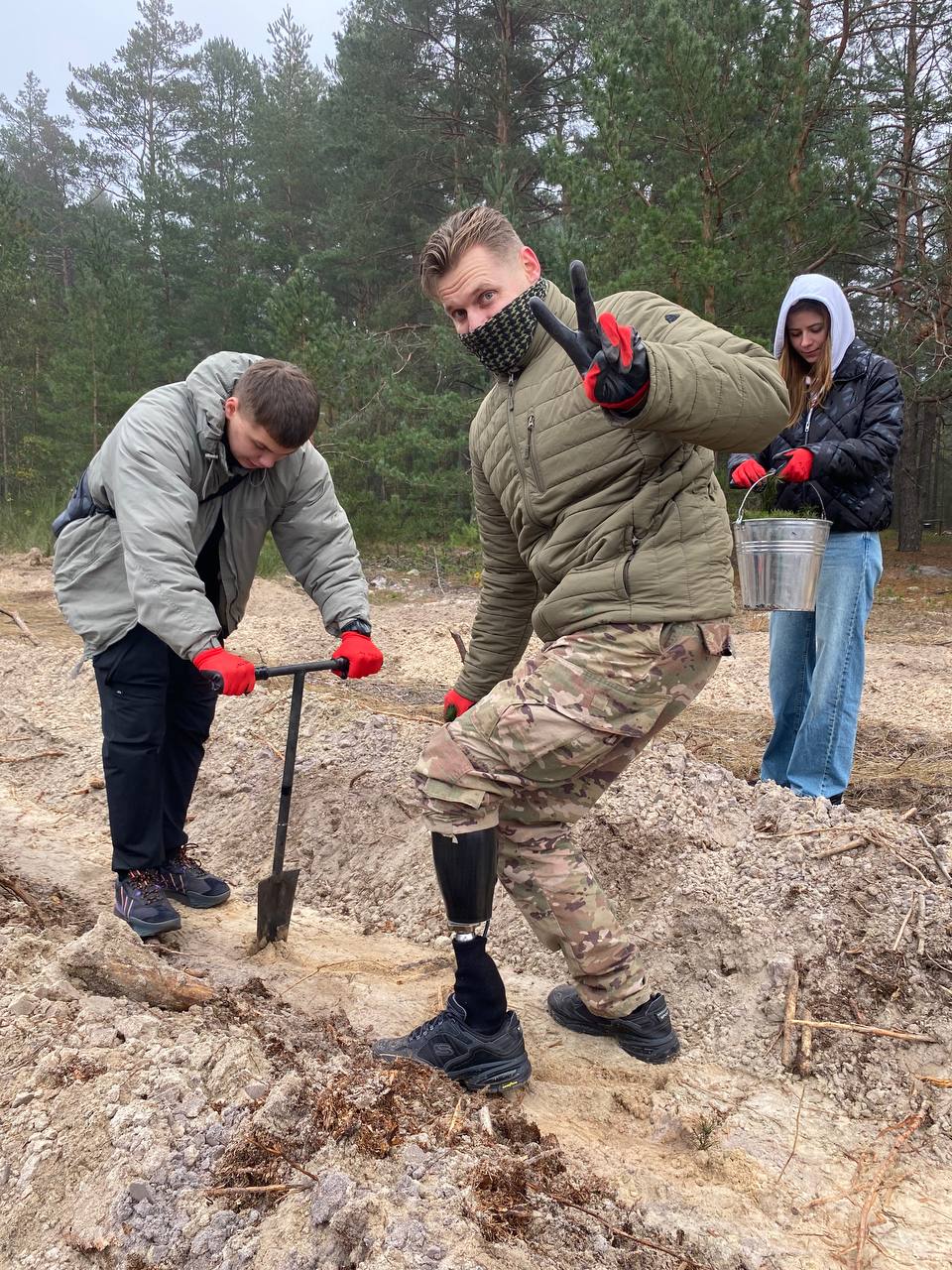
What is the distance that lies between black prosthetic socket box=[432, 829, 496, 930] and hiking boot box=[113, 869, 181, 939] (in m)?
1.36

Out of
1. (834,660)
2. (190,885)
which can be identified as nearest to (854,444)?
(834,660)

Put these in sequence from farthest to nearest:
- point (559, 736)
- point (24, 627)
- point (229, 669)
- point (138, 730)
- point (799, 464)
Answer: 1. point (24, 627)
2. point (799, 464)
3. point (138, 730)
4. point (229, 669)
5. point (559, 736)

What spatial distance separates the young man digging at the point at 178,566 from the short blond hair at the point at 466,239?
74 centimetres

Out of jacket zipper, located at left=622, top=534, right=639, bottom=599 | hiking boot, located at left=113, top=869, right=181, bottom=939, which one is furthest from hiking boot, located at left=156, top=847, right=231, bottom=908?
jacket zipper, located at left=622, top=534, right=639, bottom=599

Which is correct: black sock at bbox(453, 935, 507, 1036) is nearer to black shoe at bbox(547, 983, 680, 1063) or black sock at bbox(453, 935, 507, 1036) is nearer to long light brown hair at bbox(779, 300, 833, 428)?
black shoe at bbox(547, 983, 680, 1063)

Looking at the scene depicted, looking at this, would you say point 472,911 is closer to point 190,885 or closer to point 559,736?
point 559,736

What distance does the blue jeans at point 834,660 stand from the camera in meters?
3.84

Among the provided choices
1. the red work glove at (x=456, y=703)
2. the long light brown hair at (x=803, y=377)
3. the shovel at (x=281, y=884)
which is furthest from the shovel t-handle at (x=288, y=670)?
the long light brown hair at (x=803, y=377)

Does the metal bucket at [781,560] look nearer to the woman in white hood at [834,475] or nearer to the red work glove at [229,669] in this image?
the woman in white hood at [834,475]

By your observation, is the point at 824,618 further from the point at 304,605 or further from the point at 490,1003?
the point at 304,605

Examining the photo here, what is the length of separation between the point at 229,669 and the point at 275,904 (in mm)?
935

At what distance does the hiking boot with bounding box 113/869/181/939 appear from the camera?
10.5ft

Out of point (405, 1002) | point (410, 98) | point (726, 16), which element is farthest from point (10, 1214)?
point (410, 98)

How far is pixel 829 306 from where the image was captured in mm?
3646
